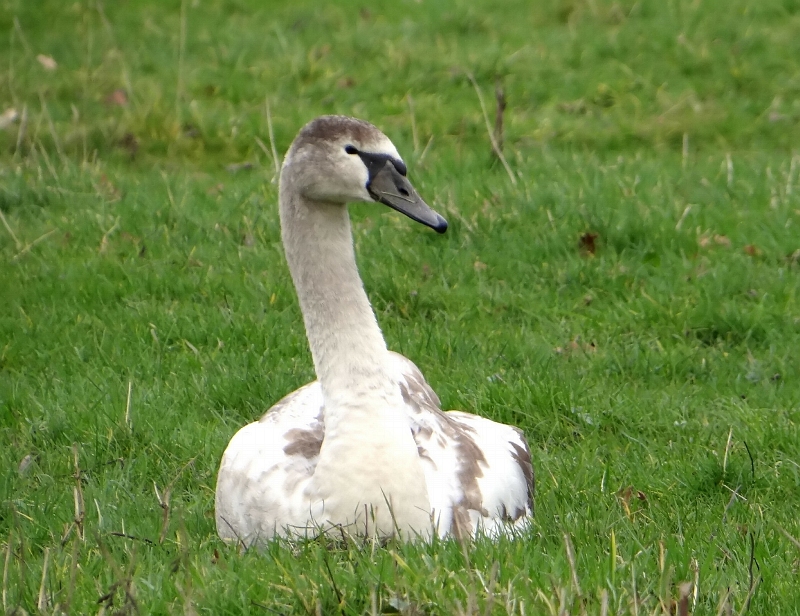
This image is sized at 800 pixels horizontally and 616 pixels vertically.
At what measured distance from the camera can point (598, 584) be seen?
3184 mm

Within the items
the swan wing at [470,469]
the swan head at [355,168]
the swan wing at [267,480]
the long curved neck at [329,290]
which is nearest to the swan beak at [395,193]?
the swan head at [355,168]

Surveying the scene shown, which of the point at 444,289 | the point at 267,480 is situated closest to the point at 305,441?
the point at 267,480

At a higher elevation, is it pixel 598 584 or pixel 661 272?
pixel 598 584

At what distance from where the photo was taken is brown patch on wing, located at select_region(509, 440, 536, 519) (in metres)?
4.43

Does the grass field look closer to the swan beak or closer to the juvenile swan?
the juvenile swan

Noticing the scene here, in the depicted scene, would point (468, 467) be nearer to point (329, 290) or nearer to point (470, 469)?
point (470, 469)

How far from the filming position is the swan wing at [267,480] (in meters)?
3.99

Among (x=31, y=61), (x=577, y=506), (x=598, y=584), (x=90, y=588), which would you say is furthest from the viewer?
(x=31, y=61)

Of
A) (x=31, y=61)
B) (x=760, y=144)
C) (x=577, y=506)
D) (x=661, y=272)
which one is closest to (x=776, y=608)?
(x=577, y=506)

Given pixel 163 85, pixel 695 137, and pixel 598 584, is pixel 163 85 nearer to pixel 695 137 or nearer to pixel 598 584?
pixel 695 137

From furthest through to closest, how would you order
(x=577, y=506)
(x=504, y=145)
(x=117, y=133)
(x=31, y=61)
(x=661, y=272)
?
1. (x=31, y=61)
2. (x=117, y=133)
3. (x=504, y=145)
4. (x=661, y=272)
5. (x=577, y=506)

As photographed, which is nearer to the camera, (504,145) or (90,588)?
(90,588)

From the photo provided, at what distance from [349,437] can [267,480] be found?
13.1 inches

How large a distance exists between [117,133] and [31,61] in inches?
77.9
